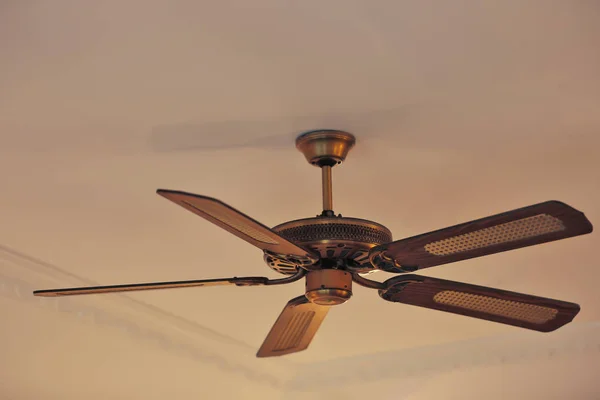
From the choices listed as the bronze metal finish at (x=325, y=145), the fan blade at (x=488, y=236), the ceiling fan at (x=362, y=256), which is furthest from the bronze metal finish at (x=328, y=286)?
the bronze metal finish at (x=325, y=145)

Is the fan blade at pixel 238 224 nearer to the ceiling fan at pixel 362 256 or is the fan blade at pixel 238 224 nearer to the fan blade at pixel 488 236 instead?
the ceiling fan at pixel 362 256

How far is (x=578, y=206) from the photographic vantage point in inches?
92.0

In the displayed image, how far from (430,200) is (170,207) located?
739 mm

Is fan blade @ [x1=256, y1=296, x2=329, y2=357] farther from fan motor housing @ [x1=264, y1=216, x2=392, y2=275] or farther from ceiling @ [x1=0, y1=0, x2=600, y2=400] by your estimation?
ceiling @ [x1=0, y1=0, x2=600, y2=400]

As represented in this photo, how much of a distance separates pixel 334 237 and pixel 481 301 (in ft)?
1.17

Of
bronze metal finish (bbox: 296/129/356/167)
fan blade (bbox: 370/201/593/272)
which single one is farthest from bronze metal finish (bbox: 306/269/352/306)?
bronze metal finish (bbox: 296/129/356/167)

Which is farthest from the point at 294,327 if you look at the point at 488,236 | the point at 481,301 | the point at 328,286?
the point at 488,236

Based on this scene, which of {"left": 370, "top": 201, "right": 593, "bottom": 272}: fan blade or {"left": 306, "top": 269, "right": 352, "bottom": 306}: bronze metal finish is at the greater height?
{"left": 306, "top": 269, "right": 352, "bottom": 306}: bronze metal finish

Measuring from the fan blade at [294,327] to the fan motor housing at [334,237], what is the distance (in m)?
0.16

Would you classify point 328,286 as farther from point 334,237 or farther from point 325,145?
point 325,145

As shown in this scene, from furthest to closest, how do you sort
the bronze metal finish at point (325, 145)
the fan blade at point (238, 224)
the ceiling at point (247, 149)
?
1. the bronze metal finish at point (325, 145)
2. the ceiling at point (247, 149)
3. the fan blade at point (238, 224)

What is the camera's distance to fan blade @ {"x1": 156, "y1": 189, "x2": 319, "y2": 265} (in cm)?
140

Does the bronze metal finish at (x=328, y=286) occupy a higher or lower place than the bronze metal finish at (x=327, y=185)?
lower

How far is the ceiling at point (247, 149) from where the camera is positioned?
155 cm
